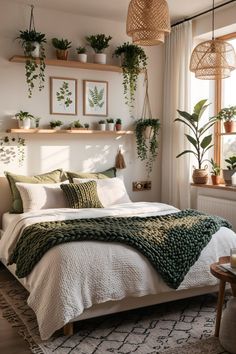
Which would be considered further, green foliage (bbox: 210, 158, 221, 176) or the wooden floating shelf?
green foliage (bbox: 210, 158, 221, 176)

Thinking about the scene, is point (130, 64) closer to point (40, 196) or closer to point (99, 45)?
point (99, 45)

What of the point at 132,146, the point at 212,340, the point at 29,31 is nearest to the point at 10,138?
the point at 29,31

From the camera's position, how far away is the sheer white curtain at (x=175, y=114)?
207 inches

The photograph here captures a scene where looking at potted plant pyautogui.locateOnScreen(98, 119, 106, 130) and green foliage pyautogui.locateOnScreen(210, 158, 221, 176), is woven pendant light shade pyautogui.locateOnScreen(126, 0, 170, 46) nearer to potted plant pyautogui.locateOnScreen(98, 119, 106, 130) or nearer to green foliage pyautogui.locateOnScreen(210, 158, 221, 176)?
potted plant pyautogui.locateOnScreen(98, 119, 106, 130)

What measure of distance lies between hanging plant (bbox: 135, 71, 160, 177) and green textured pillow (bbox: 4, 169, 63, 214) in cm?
119

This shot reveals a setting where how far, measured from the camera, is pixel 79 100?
5.14 metres

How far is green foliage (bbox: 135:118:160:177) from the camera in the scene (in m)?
5.42

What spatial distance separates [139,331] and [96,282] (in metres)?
0.49

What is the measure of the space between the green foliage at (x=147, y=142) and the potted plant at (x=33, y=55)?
1.34 metres

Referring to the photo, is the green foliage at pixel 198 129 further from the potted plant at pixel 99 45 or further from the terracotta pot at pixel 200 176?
the potted plant at pixel 99 45

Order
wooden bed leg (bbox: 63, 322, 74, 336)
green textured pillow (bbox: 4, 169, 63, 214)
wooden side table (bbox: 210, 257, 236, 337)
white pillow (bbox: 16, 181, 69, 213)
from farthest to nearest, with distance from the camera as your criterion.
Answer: green textured pillow (bbox: 4, 169, 63, 214), white pillow (bbox: 16, 181, 69, 213), wooden bed leg (bbox: 63, 322, 74, 336), wooden side table (bbox: 210, 257, 236, 337)

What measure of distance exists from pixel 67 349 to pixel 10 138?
2686 millimetres

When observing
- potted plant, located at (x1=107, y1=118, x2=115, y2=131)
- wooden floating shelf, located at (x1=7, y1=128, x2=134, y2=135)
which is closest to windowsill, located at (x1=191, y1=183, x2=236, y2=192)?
wooden floating shelf, located at (x1=7, y1=128, x2=134, y2=135)

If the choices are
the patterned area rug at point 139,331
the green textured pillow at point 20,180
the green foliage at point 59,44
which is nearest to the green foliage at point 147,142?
the green textured pillow at point 20,180
